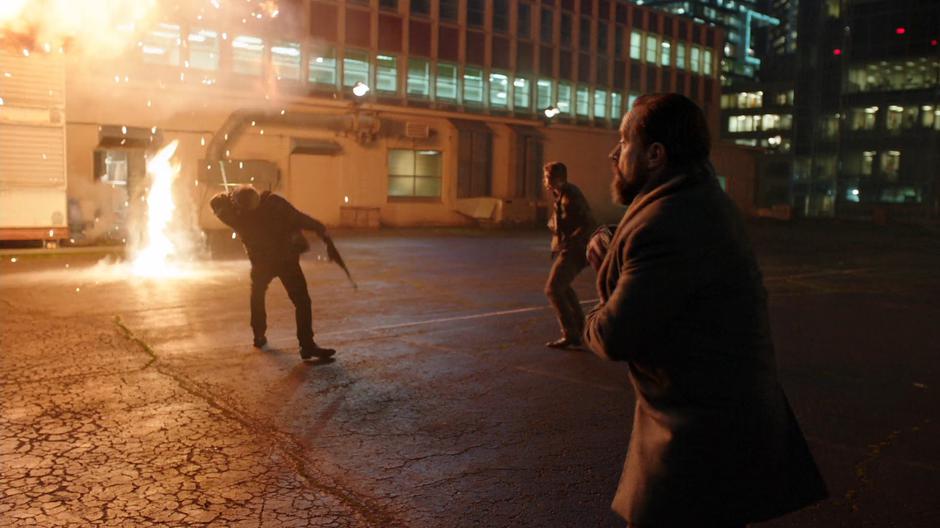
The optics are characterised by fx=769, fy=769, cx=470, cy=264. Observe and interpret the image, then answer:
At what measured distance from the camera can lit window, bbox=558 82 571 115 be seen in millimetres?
37875

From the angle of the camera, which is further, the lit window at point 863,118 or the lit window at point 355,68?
the lit window at point 863,118

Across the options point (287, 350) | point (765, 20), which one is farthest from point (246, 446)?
point (765, 20)

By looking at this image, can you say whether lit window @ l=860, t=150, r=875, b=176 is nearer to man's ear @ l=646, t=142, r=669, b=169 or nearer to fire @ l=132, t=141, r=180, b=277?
fire @ l=132, t=141, r=180, b=277

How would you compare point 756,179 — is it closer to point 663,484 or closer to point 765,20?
point 663,484

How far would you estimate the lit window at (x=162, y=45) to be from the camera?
23.1 meters

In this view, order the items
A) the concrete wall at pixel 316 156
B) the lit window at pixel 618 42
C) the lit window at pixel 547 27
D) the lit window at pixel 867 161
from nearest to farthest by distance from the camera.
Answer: the concrete wall at pixel 316 156, the lit window at pixel 547 27, the lit window at pixel 618 42, the lit window at pixel 867 161

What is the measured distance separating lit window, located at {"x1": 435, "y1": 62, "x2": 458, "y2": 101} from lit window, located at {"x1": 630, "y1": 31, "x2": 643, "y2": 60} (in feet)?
42.7

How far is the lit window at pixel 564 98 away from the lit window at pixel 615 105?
11.6 feet

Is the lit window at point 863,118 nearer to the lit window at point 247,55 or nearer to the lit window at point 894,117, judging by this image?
the lit window at point 894,117

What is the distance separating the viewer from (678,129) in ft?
6.63

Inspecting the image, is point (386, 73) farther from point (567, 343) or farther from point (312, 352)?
point (312, 352)

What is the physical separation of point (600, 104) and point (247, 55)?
19.8m

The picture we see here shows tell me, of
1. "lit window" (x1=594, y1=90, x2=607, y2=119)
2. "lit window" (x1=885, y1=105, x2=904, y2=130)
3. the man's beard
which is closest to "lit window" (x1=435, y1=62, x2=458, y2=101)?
"lit window" (x1=594, y1=90, x2=607, y2=119)

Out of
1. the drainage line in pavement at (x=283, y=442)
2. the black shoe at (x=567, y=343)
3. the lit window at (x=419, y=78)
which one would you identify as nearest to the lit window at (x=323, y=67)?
the lit window at (x=419, y=78)
